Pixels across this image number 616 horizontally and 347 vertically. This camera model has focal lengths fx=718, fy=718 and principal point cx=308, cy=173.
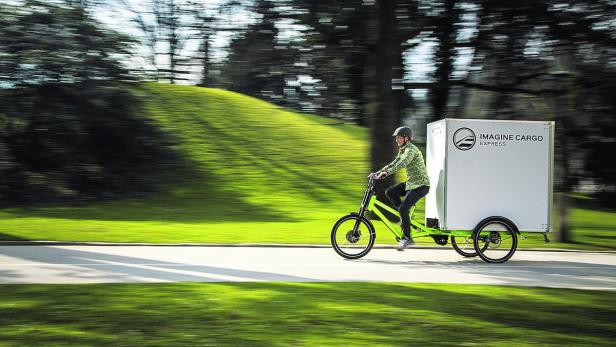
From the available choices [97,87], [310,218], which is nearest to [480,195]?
[310,218]

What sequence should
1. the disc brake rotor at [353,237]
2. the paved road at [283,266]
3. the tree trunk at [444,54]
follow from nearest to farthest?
1. the paved road at [283,266]
2. the disc brake rotor at [353,237]
3. the tree trunk at [444,54]

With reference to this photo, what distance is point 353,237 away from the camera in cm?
1117

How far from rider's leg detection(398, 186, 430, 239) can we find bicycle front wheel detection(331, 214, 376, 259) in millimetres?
507

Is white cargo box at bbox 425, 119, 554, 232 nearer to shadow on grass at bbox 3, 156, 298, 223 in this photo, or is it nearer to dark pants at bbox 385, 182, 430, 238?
dark pants at bbox 385, 182, 430, 238

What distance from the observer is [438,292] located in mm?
8148

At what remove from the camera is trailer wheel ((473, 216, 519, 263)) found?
11.1 m

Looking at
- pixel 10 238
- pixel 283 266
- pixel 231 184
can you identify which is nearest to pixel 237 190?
pixel 231 184

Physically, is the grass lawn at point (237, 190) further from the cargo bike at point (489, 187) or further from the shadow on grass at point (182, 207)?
the cargo bike at point (489, 187)

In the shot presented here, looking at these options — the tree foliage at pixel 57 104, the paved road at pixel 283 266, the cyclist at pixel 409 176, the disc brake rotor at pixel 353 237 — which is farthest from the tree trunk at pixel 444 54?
the tree foliage at pixel 57 104

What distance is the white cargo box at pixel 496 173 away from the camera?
11.1 metres

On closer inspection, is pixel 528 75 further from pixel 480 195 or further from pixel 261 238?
pixel 261 238

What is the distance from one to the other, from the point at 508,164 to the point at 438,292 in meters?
3.70

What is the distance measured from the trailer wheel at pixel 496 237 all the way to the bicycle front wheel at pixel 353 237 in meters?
→ 1.64

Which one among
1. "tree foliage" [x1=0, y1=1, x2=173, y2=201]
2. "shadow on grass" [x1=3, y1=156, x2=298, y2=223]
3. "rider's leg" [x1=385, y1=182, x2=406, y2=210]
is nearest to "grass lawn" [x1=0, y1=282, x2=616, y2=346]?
"rider's leg" [x1=385, y1=182, x2=406, y2=210]
